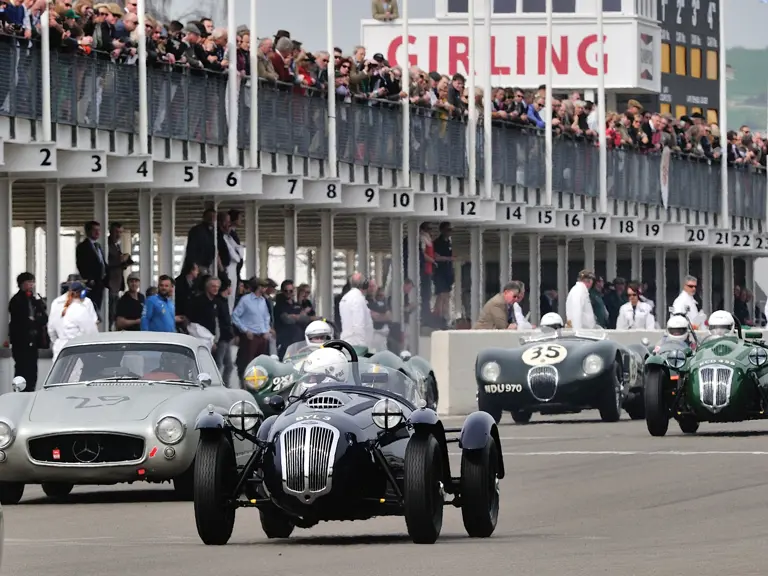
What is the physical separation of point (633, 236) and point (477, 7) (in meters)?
23.1

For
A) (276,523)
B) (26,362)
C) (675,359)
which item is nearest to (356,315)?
(26,362)

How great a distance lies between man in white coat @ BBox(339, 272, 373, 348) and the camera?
3206cm

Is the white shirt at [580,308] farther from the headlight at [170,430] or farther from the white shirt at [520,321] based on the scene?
the headlight at [170,430]

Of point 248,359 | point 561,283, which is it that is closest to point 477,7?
point 561,283

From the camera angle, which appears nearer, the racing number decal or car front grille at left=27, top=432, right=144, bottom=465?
car front grille at left=27, top=432, right=144, bottom=465

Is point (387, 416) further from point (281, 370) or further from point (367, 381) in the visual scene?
point (281, 370)

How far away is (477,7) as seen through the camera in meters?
72.3

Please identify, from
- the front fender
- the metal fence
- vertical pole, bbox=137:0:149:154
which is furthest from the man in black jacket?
the front fender

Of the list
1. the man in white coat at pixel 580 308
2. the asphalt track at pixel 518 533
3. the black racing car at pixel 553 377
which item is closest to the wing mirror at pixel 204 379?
the asphalt track at pixel 518 533

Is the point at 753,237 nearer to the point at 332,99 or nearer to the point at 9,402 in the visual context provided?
the point at 332,99

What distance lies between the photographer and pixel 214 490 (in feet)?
44.0

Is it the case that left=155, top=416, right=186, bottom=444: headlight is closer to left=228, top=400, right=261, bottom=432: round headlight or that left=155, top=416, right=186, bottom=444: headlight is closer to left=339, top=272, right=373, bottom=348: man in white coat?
left=228, top=400, right=261, bottom=432: round headlight

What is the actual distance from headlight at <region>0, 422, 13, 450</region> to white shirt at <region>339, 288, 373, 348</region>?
15034 mm

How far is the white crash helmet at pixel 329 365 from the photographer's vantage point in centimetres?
1551
